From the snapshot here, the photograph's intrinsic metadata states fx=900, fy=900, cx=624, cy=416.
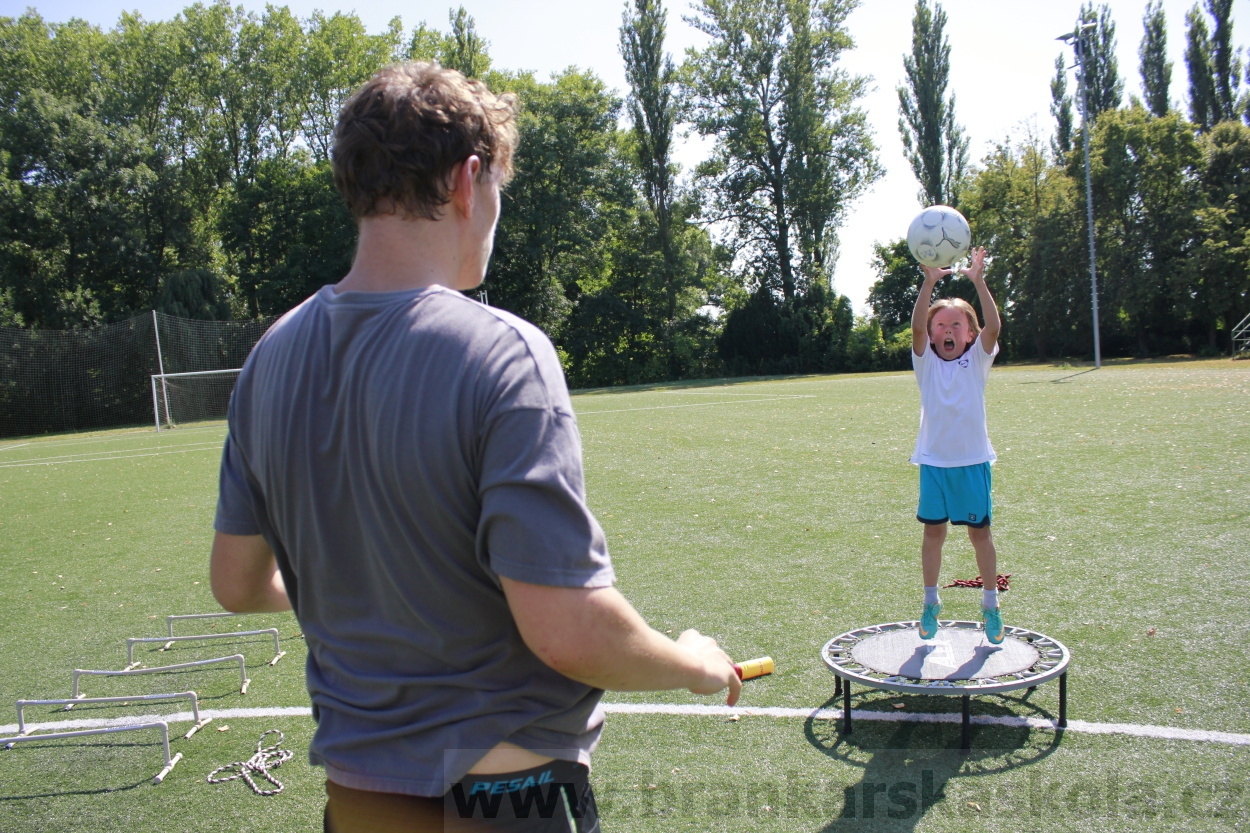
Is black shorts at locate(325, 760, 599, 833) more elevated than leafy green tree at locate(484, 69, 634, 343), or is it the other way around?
leafy green tree at locate(484, 69, 634, 343)

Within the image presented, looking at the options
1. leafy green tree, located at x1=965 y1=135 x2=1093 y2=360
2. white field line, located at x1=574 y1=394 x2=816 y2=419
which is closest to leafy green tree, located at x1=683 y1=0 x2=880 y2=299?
leafy green tree, located at x1=965 y1=135 x2=1093 y2=360

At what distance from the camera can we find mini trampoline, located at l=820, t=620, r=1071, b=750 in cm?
391

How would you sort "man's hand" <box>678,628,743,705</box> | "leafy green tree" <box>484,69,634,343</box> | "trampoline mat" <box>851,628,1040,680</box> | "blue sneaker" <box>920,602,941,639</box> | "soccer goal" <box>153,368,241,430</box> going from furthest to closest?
1. "leafy green tree" <box>484,69,634,343</box>
2. "soccer goal" <box>153,368,241,430</box>
3. "blue sneaker" <box>920,602,941,639</box>
4. "trampoline mat" <box>851,628,1040,680</box>
5. "man's hand" <box>678,628,743,705</box>

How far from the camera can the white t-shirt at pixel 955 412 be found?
4.89 metres

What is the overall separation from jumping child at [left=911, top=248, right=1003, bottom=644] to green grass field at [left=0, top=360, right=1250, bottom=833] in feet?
2.59

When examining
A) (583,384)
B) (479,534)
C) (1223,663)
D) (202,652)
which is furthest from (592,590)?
(583,384)

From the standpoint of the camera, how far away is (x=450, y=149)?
1.42 meters

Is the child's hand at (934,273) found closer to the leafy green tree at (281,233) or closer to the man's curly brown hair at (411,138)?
the man's curly brown hair at (411,138)

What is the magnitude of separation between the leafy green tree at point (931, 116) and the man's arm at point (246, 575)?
5090cm

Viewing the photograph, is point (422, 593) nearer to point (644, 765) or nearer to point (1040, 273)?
point (644, 765)

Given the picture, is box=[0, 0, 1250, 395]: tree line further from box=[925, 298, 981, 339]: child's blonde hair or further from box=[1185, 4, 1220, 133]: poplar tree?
box=[925, 298, 981, 339]: child's blonde hair

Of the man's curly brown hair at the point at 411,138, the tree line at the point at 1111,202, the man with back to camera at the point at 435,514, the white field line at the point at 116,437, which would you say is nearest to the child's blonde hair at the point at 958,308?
the man with back to camera at the point at 435,514

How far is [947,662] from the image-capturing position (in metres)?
4.27

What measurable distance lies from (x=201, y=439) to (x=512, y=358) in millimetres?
25624
